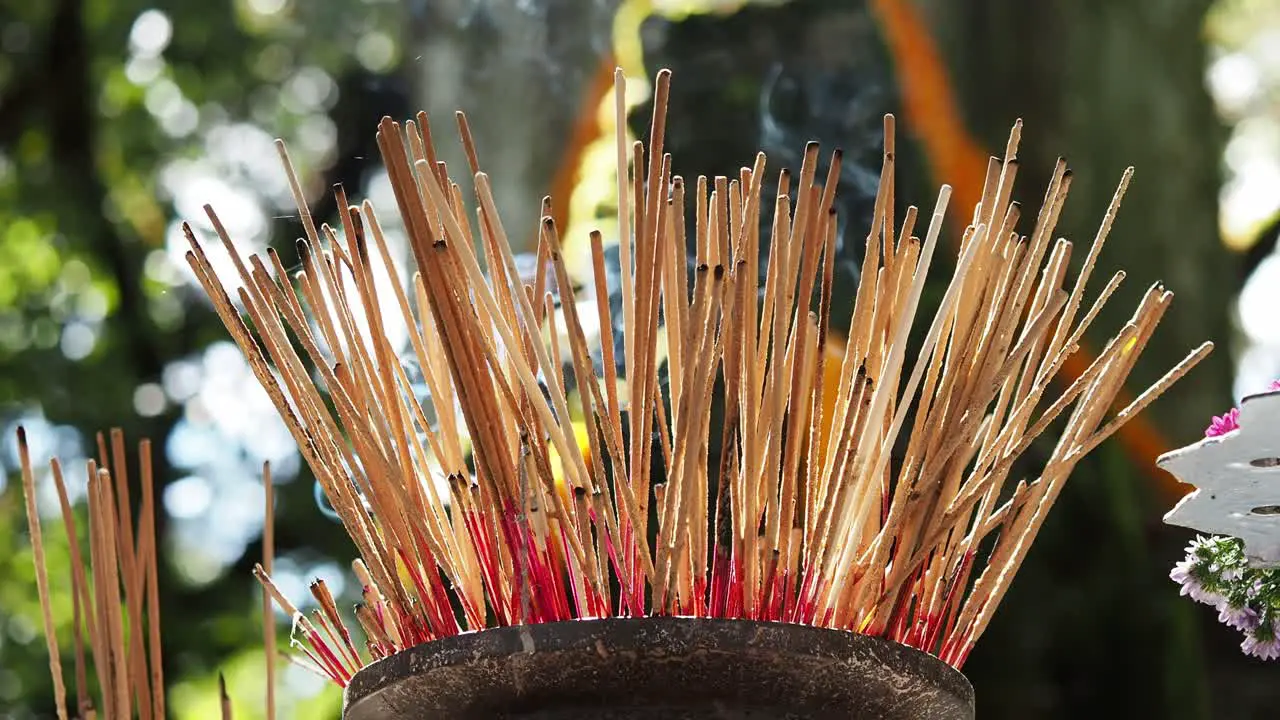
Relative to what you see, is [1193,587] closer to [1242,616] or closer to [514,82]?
[1242,616]


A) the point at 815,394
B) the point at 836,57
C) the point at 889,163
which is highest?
the point at 836,57

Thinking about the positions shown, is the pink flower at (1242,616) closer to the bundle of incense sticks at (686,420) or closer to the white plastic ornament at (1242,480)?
the white plastic ornament at (1242,480)

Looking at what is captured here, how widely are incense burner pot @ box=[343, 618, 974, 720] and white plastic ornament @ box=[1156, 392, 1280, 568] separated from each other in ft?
0.70

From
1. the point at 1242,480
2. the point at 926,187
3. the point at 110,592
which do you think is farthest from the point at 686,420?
the point at 926,187

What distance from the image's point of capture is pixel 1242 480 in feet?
2.74

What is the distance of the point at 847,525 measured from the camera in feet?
2.50

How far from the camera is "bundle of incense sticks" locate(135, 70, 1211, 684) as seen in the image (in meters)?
0.74

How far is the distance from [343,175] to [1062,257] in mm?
4555

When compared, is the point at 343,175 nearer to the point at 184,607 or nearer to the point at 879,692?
the point at 184,607

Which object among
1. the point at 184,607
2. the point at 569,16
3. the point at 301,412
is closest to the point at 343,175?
the point at 184,607

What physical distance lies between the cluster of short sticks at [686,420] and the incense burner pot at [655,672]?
1.2 inches

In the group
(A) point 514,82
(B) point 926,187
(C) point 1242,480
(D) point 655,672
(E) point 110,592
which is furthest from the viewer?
(A) point 514,82

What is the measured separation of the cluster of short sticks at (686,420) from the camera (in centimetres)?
74

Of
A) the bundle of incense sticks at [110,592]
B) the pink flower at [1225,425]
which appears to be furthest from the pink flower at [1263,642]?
the bundle of incense sticks at [110,592]
